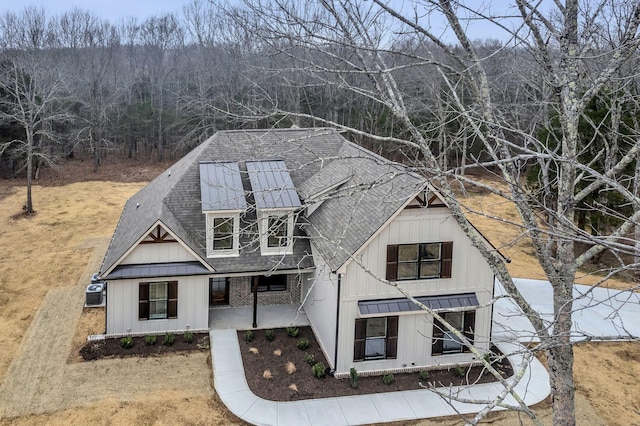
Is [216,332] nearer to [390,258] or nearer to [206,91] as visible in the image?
[390,258]

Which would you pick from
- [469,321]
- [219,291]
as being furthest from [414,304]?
[219,291]

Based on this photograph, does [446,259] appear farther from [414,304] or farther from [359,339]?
[359,339]

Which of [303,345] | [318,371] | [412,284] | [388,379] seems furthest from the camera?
[303,345]

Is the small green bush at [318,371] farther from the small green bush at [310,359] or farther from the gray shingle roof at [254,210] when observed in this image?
the gray shingle roof at [254,210]

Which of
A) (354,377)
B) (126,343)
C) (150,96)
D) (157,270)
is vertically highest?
(150,96)

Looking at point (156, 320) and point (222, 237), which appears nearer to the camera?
point (156, 320)

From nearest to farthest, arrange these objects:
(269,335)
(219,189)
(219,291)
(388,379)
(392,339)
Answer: (388,379) < (392,339) < (269,335) < (219,189) < (219,291)

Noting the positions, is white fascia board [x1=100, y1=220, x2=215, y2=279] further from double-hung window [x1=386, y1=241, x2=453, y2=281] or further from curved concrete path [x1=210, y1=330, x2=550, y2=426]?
double-hung window [x1=386, y1=241, x2=453, y2=281]
